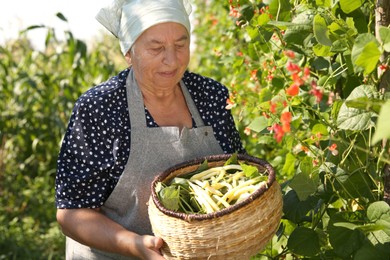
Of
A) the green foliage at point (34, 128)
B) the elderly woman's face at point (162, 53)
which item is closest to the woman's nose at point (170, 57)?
the elderly woman's face at point (162, 53)

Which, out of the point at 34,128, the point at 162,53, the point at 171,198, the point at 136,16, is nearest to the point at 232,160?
the point at 171,198

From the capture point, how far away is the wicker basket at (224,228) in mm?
1642

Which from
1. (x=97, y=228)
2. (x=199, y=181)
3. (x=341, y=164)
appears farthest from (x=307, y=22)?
(x=97, y=228)

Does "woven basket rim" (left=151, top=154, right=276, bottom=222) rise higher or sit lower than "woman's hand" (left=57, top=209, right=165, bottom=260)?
higher

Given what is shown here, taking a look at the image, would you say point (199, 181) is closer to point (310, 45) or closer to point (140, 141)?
point (140, 141)

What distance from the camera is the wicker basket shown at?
1.64 metres

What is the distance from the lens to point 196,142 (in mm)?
2172

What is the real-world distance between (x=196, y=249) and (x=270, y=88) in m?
0.84

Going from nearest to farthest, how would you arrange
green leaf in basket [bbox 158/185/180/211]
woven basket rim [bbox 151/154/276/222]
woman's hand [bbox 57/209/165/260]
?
woven basket rim [bbox 151/154/276/222]
green leaf in basket [bbox 158/185/180/211]
woman's hand [bbox 57/209/165/260]

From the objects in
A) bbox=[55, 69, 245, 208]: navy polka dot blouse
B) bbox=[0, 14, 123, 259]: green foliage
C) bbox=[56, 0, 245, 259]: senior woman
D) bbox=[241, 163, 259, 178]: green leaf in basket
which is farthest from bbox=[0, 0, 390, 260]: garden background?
bbox=[0, 14, 123, 259]: green foliage

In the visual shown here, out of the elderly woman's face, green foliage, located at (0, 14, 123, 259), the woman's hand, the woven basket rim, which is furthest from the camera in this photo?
green foliage, located at (0, 14, 123, 259)

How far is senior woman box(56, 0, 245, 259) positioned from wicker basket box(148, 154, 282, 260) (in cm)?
25

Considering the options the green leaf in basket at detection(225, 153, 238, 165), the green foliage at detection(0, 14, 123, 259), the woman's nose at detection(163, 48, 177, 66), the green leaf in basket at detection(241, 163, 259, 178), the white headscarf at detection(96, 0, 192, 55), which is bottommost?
the green foliage at detection(0, 14, 123, 259)

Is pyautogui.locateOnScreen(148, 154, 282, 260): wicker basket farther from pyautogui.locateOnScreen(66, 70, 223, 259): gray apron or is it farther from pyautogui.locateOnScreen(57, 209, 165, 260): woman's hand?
pyautogui.locateOnScreen(66, 70, 223, 259): gray apron
